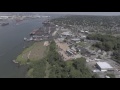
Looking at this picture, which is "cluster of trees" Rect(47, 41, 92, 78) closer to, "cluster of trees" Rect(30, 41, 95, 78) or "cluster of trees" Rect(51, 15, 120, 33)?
"cluster of trees" Rect(30, 41, 95, 78)

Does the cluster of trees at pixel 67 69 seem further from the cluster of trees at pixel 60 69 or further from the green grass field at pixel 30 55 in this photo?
the green grass field at pixel 30 55

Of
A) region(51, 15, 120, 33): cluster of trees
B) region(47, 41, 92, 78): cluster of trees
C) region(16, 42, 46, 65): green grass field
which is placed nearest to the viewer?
region(47, 41, 92, 78): cluster of trees

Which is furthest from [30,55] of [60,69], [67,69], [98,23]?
[98,23]

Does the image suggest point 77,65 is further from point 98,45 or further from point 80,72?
point 98,45

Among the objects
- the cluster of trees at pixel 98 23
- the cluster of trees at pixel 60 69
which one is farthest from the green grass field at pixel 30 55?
the cluster of trees at pixel 98 23

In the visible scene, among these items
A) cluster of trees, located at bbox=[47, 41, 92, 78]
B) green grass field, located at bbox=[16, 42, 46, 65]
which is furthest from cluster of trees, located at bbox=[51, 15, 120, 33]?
cluster of trees, located at bbox=[47, 41, 92, 78]

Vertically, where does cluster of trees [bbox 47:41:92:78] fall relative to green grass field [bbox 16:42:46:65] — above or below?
above

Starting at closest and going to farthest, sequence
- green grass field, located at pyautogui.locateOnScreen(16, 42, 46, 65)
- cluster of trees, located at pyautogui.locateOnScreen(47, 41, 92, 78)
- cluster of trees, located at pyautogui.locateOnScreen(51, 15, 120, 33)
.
→ cluster of trees, located at pyautogui.locateOnScreen(47, 41, 92, 78) < green grass field, located at pyautogui.locateOnScreen(16, 42, 46, 65) < cluster of trees, located at pyautogui.locateOnScreen(51, 15, 120, 33)

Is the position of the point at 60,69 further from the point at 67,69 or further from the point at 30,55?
the point at 30,55

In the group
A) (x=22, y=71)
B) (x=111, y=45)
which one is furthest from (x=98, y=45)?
(x=22, y=71)
